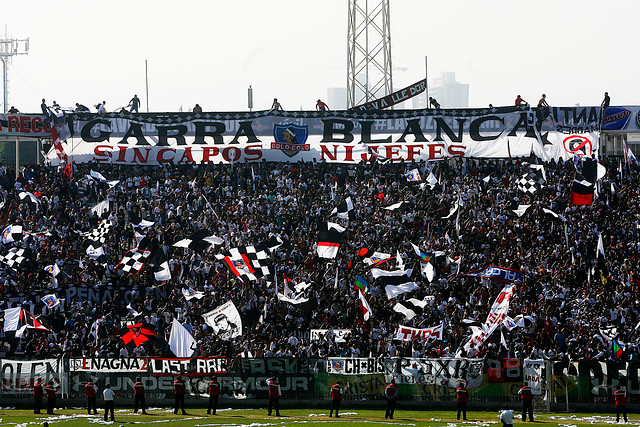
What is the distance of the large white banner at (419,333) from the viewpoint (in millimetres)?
33781

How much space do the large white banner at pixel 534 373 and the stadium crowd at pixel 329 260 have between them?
204 centimetres

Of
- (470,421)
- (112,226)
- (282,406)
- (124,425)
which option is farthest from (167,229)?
(470,421)

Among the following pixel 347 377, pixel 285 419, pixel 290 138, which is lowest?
pixel 285 419

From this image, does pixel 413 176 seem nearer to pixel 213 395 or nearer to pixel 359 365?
pixel 359 365

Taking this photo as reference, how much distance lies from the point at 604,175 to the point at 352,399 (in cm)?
1681

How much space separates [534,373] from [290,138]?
23011 mm

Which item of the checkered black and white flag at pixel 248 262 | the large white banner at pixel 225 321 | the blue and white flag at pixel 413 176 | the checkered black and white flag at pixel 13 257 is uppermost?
the blue and white flag at pixel 413 176

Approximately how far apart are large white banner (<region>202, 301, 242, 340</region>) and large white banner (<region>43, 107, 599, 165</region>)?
52.6 feet

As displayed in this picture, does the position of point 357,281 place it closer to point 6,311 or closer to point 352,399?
point 352,399

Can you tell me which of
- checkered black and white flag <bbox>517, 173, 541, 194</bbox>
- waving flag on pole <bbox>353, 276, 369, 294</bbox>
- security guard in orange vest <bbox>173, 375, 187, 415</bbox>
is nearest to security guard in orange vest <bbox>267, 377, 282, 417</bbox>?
security guard in orange vest <bbox>173, 375, 187, 415</bbox>

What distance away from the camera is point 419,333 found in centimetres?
3403

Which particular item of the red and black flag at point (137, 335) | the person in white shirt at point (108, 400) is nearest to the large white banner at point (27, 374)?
the red and black flag at point (137, 335)

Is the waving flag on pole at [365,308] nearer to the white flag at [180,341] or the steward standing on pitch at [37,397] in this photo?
the white flag at [180,341]

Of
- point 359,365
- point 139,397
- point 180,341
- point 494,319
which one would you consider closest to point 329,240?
point 359,365
